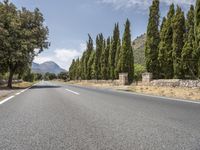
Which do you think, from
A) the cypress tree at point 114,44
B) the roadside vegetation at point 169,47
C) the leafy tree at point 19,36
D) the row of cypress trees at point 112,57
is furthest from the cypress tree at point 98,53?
the leafy tree at point 19,36

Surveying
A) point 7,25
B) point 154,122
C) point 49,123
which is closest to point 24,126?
point 49,123

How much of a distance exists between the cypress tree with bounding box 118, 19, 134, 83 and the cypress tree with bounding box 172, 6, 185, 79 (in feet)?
40.5

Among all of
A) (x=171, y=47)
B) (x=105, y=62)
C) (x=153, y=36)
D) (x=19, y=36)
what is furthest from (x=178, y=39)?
(x=105, y=62)

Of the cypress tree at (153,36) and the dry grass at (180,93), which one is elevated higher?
the cypress tree at (153,36)

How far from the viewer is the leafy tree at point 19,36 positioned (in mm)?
31828

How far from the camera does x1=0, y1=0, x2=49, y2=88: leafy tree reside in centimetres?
3183

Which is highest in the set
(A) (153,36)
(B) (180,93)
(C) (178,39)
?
(A) (153,36)

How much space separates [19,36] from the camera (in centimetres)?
3375

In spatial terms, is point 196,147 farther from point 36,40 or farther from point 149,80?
point 36,40

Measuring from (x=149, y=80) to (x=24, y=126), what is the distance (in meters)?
25.0

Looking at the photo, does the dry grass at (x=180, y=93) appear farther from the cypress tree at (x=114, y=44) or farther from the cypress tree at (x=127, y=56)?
the cypress tree at (x=114, y=44)

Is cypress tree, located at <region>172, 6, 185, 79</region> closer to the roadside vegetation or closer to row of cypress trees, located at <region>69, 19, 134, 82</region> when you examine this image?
the roadside vegetation

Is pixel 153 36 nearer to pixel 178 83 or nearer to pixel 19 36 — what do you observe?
pixel 178 83

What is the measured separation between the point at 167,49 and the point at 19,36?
18071mm
